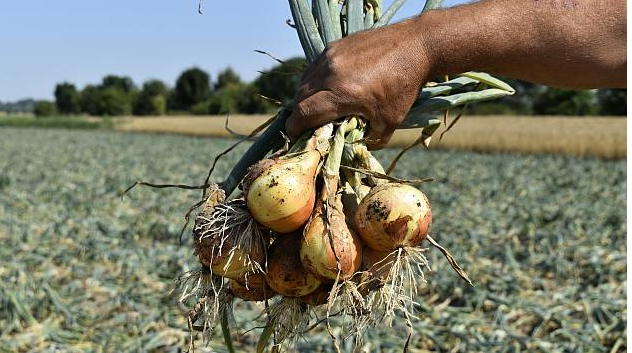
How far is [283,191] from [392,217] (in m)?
0.24

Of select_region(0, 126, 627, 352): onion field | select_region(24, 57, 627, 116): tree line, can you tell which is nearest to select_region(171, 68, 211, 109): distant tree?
select_region(24, 57, 627, 116): tree line

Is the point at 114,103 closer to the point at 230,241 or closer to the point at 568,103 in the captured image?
the point at 568,103

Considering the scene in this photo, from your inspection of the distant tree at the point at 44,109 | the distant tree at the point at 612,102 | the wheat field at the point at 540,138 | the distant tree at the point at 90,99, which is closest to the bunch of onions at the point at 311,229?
the wheat field at the point at 540,138

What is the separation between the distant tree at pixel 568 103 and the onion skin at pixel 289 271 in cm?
4061

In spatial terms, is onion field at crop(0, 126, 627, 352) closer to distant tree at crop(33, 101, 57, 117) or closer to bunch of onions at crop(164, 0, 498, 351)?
bunch of onions at crop(164, 0, 498, 351)

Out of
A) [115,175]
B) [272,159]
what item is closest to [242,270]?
[272,159]

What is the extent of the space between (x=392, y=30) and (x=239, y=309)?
305 cm

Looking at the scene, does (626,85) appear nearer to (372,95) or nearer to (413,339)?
(372,95)

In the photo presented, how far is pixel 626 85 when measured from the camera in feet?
5.20

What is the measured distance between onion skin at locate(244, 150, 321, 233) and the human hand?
106 millimetres

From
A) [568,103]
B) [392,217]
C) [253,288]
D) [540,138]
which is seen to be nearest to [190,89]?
[568,103]

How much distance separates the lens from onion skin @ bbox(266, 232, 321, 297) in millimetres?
1434

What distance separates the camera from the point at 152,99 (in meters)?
64.6

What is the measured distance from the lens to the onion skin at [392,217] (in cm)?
138
